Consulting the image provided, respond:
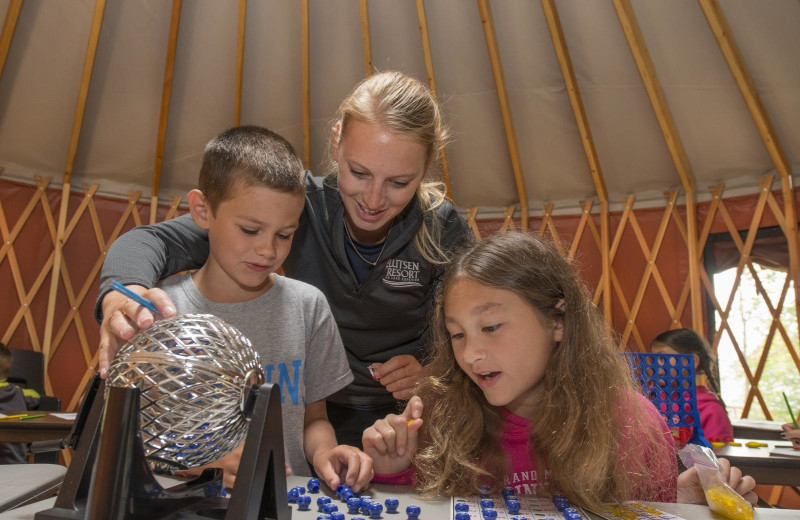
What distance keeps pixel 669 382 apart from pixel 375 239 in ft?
2.75

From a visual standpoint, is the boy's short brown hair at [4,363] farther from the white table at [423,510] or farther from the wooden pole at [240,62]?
the white table at [423,510]

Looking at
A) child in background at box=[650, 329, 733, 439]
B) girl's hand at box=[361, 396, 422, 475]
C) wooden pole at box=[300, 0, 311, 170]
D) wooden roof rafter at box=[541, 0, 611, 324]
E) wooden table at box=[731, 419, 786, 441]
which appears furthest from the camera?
wooden pole at box=[300, 0, 311, 170]

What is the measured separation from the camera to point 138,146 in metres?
4.21

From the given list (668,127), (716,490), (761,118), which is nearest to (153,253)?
(716,490)

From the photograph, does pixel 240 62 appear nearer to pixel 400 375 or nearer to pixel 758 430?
pixel 400 375

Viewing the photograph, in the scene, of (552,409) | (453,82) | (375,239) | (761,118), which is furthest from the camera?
(453,82)

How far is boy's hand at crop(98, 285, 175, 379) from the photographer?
70 cm

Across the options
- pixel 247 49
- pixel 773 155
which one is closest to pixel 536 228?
pixel 773 155


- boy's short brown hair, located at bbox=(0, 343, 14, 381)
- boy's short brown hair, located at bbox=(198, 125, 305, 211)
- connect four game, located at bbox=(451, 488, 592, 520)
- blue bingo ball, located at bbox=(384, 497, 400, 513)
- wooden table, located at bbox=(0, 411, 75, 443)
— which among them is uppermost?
boy's short brown hair, located at bbox=(198, 125, 305, 211)

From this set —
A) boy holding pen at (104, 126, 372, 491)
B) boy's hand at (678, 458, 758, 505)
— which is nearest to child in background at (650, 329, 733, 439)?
boy's hand at (678, 458, 758, 505)

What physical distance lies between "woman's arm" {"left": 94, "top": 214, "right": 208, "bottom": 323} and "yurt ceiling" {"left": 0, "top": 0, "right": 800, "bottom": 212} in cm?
275

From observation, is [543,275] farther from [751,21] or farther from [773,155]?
[773,155]

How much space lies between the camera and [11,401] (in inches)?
113

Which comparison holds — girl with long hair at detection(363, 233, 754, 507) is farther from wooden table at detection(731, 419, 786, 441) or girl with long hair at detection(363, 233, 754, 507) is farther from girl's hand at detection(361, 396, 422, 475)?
wooden table at detection(731, 419, 786, 441)
